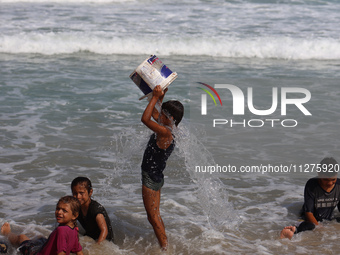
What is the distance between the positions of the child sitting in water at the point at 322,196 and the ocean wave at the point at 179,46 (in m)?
10.7

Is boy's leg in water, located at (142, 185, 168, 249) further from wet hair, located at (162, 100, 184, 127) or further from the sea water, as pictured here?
wet hair, located at (162, 100, 184, 127)

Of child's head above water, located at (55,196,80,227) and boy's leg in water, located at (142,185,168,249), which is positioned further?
boy's leg in water, located at (142,185,168,249)

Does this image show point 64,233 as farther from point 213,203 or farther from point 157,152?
point 213,203

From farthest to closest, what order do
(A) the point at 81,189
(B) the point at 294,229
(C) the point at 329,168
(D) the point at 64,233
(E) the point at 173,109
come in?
(C) the point at 329,168, (B) the point at 294,229, (A) the point at 81,189, (E) the point at 173,109, (D) the point at 64,233

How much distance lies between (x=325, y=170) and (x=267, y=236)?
3.19ft

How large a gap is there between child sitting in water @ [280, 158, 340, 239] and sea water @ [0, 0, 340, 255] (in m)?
0.16

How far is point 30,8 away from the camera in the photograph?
22.3m

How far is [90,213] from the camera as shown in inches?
217

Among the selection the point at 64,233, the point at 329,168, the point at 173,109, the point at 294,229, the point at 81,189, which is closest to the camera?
the point at 64,233

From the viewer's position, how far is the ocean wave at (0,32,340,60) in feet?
54.3

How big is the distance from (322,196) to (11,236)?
3380 mm

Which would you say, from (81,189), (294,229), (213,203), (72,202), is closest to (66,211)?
(72,202)

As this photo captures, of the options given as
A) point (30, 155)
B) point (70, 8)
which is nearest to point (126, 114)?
point (30, 155)

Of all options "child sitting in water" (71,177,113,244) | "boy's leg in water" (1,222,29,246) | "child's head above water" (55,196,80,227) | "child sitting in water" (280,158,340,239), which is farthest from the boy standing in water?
"child sitting in water" (280,158,340,239)
